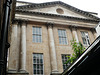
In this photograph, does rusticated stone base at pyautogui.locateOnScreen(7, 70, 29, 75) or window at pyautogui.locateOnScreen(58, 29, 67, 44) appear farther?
window at pyautogui.locateOnScreen(58, 29, 67, 44)

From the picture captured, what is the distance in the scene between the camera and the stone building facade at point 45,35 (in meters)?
15.9

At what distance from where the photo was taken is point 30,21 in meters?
19.0

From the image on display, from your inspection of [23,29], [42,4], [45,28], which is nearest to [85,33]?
[45,28]

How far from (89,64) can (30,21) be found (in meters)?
16.3

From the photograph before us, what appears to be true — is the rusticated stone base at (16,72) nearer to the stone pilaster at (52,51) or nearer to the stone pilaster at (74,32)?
the stone pilaster at (52,51)

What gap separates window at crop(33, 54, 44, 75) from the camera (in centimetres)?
1577

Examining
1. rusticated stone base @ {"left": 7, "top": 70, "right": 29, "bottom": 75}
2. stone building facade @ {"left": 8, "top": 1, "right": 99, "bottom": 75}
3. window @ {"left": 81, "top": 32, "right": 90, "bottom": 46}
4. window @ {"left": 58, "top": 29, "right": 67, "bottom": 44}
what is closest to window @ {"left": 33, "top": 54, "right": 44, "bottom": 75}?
stone building facade @ {"left": 8, "top": 1, "right": 99, "bottom": 75}

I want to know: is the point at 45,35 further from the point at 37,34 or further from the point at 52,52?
the point at 52,52

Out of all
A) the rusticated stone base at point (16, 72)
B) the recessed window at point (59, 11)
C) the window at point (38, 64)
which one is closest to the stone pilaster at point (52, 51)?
the window at point (38, 64)

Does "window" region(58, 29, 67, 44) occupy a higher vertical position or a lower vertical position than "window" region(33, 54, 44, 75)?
higher

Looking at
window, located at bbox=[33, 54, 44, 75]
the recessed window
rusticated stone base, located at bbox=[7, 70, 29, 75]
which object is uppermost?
the recessed window

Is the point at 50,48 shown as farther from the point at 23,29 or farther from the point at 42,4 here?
the point at 42,4

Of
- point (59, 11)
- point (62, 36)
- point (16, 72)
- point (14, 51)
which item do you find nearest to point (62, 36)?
point (62, 36)

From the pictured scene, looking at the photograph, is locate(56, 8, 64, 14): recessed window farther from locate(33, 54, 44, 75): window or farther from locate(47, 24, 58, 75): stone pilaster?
locate(33, 54, 44, 75): window
